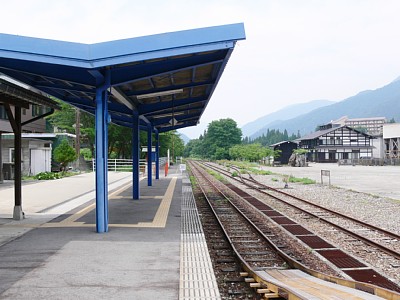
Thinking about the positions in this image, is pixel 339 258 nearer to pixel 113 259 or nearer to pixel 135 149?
pixel 113 259

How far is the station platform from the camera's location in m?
5.18

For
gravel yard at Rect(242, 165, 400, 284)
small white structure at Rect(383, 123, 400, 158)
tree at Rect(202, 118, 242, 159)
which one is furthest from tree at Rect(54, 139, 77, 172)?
tree at Rect(202, 118, 242, 159)

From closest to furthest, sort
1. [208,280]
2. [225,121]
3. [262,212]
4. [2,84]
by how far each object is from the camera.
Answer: [208,280] < [2,84] < [262,212] < [225,121]

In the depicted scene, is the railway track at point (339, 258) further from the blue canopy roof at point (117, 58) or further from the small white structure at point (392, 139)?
the small white structure at point (392, 139)

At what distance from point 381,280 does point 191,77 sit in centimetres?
742

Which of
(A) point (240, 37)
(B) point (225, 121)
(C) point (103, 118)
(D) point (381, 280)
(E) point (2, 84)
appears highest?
(B) point (225, 121)

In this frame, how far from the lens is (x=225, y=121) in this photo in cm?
10269

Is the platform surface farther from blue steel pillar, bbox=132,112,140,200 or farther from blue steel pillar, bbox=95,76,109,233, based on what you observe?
blue steel pillar, bbox=132,112,140,200

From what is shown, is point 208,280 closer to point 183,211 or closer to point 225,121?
point 183,211

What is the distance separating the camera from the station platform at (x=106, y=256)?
518 cm

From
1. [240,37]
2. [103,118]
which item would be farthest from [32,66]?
[240,37]

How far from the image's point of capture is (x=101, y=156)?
29.0ft

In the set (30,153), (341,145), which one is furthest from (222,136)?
(30,153)

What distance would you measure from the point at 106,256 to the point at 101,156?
2582 mm
